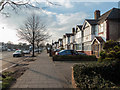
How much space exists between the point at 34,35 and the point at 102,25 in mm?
13127

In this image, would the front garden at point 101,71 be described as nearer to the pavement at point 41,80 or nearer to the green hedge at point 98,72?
the green hedge at point 98,72

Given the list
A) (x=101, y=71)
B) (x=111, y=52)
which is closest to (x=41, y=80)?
(x=101, y=71)

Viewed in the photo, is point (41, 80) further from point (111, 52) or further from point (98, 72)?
point (111, 52)

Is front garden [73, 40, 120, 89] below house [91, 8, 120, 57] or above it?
below

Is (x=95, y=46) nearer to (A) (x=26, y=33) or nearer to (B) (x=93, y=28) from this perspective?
(B) (x=93, y=28)

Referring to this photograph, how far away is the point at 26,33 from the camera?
918 inches

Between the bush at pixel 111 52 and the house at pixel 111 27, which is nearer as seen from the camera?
the bush at pixel 111 52

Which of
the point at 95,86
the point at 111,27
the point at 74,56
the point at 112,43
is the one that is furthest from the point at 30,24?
the point at 95,86

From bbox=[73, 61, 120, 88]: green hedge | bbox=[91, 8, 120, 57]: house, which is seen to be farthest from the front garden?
bbox=[91, 8, 120, 57]: house

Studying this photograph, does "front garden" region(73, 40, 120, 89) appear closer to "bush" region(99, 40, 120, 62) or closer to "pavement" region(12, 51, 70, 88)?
"bush" region(99, 40, 120, 62)

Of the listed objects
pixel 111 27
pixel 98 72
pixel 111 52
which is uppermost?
pixel 111 27

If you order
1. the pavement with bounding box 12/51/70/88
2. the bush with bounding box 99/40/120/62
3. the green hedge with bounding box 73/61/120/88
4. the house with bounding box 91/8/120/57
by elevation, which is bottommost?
the pavement with bounding box 12/51/70/88

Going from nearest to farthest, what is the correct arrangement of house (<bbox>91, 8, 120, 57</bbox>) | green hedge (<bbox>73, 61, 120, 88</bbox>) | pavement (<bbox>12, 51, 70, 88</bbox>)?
green hedge (<bbox>73, 61, 120, 88</bbox>), pavement (<bbox>12, 51, 70, 88</bbox>), house (<bbox>91, 8, 120, 57</bbox>)

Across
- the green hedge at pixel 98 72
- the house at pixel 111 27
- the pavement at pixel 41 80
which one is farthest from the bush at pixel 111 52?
the house at pixel 111 27
